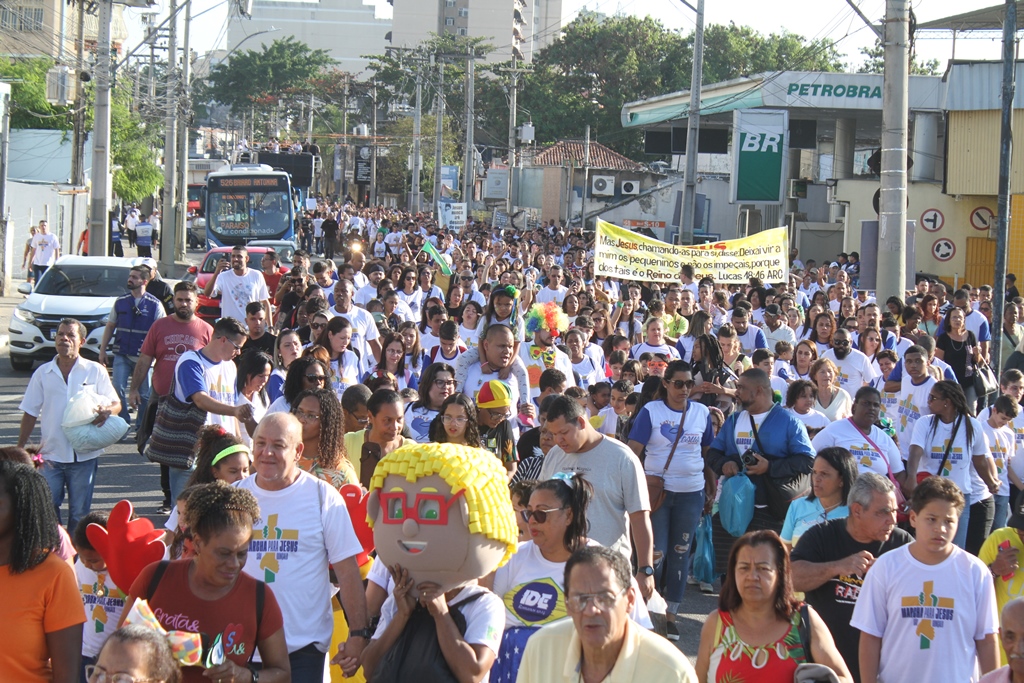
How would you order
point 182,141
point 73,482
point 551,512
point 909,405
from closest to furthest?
point 551,512, point 73,482, point 909,405, point 182,141

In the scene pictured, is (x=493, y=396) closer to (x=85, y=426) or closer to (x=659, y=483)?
(x=659, y=483)

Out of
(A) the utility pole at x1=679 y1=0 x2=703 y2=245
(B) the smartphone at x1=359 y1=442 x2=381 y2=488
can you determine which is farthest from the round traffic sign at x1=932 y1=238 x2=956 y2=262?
(B) the smartphone at x1=359 y1=442 x2=381 y2=488

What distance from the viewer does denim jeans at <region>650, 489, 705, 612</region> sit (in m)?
8.24

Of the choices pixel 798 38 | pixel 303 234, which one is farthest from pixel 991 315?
pixel 798 38

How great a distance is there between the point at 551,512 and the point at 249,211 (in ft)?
109

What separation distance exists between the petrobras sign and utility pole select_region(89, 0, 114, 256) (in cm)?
1576

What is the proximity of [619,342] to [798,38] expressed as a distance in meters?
75.3

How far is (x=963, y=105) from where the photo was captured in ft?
99.0

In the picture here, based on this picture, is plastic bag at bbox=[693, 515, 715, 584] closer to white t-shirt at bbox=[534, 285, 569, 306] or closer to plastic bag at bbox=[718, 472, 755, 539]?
plastic bag at bbox=[718, 472, 755, 539]

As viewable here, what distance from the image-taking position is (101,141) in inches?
944

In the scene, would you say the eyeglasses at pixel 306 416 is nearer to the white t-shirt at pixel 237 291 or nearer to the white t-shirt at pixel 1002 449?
the white t-shirt at pixel 1002 449

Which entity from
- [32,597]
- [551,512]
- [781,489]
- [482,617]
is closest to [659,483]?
[781,489]

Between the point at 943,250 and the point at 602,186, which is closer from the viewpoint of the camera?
the point at 943,250

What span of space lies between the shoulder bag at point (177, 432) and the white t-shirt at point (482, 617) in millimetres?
4605
